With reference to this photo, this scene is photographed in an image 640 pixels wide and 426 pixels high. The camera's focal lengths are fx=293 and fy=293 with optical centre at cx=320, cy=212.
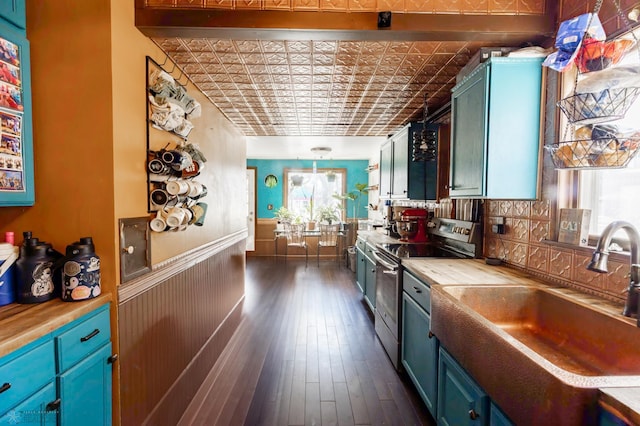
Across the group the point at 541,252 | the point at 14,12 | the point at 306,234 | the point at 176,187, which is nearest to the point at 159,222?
the point at 176,187

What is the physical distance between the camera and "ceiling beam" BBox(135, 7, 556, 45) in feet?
4.98

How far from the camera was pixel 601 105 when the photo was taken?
42.0 inches

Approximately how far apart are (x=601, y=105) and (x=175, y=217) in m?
1.96

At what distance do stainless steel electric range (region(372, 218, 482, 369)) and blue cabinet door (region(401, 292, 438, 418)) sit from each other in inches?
5.8

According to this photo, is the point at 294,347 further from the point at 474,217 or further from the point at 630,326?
the point at 630,326

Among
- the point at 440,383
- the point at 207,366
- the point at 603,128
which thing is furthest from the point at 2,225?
the point at 603,128

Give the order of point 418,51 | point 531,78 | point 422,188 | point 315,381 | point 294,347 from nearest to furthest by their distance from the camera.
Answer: point 531,78 → point 418,51 → point 315,381 → point 294,347 → point 422,188

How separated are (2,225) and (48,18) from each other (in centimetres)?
96

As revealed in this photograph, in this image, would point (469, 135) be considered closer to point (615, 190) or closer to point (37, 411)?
point (615, 190)

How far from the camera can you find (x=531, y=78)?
1636 millimetres

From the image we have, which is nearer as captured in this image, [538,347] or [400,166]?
[538,347]

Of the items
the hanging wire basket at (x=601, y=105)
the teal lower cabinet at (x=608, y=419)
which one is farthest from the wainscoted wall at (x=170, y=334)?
the hanging wire basket at (x=601, y=105)

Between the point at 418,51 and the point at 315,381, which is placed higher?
the point at 418,51

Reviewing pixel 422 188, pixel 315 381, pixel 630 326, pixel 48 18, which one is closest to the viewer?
pixel 630 326
